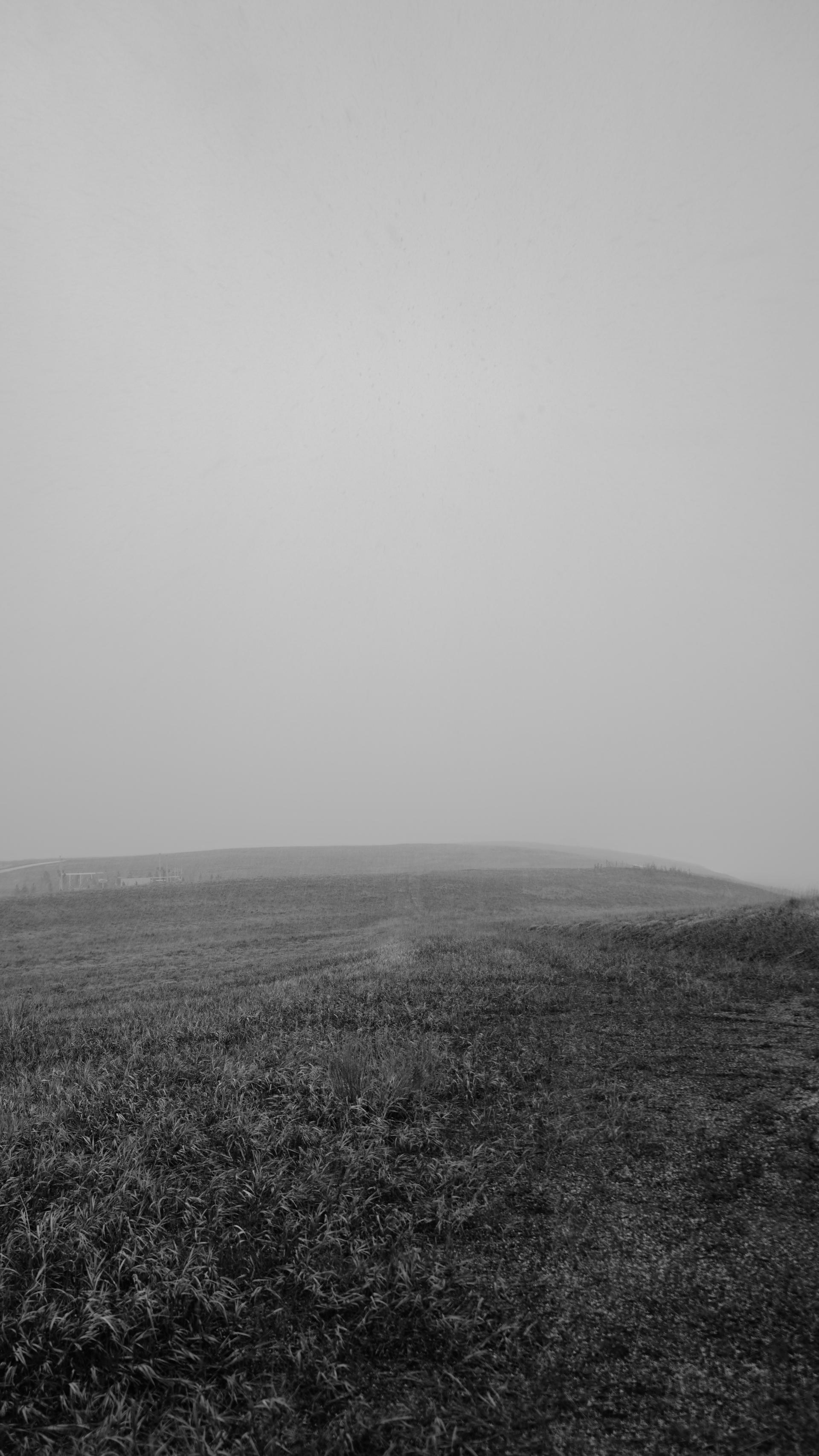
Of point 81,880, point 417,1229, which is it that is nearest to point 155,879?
point 81,880

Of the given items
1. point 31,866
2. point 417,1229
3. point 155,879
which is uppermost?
point 417,1229

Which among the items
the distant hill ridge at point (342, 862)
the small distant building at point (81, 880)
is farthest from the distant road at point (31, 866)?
the small distant building at point (81, 880)

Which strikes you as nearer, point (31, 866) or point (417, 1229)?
point (417, 1229)

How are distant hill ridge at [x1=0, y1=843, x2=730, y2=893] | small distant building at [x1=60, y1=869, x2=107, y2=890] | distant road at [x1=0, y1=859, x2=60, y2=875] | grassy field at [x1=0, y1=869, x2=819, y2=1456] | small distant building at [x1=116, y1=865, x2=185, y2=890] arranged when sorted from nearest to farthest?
grassy field at [x1=0, y1=869, x2=819, y2=1456], small distant building at [x1=116, y1=865, x2=185, y2=890], small distant building at [x1=60, y1=869, x2=107, y2=890], distant hill ridge at [x1=0, y1=843, x2=730, y2=893], distant road at [x1=0, y1=859, x2=60, y2=875]

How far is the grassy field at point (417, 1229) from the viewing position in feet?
13.3

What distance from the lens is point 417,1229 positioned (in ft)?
19.0

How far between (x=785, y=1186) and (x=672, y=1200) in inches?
46.0

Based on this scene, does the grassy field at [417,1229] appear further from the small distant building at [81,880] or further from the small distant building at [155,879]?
the small distant building at [81,880]

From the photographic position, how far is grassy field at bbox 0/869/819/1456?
4.07 m

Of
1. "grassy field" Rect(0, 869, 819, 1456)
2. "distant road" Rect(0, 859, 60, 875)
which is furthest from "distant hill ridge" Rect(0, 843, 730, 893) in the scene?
"grassy field" Rect(0, 869, 819, 1456)

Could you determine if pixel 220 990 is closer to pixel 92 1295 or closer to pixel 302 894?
pixel 92 1295

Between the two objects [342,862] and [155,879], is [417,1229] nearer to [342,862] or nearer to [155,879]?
[155,879]

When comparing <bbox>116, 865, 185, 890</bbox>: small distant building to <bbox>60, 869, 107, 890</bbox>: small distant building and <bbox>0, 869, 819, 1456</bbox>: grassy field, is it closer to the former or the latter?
<bbox>60, 869, 107, 890</bbox>: small distant building

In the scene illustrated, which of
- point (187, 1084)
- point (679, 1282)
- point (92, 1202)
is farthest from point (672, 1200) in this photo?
point (187, 1084)
